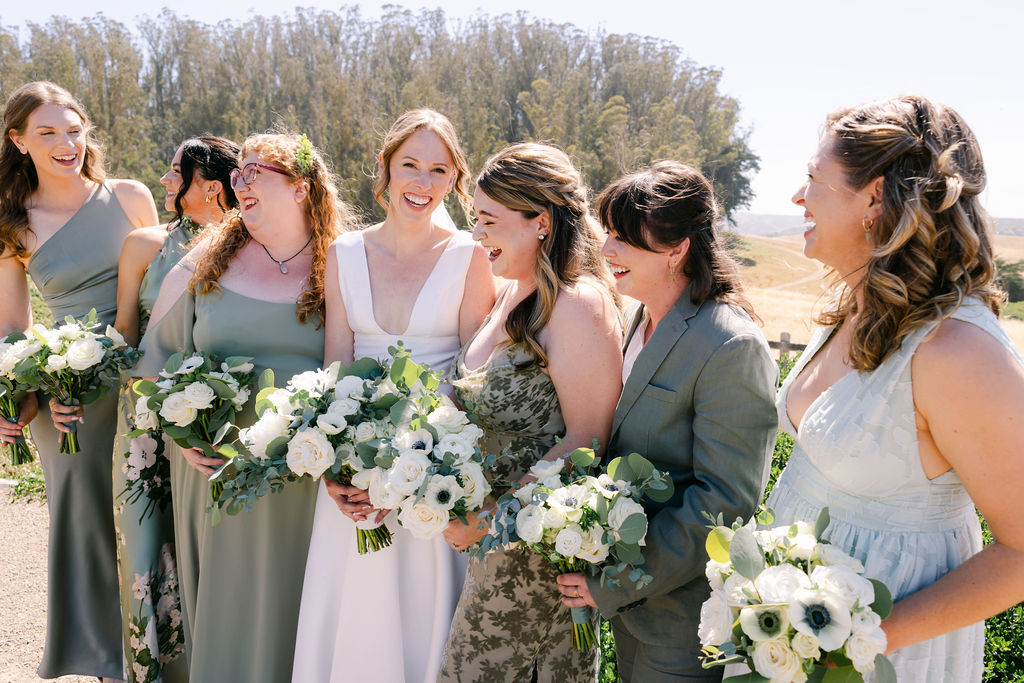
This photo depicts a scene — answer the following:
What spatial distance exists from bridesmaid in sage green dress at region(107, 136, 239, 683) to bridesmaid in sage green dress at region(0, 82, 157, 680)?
387 mm

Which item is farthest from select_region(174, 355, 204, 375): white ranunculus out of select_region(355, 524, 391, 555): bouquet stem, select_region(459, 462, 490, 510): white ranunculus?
select_region(459, 462, 490, 510): white ranunculus

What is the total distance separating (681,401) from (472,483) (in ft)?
2.51

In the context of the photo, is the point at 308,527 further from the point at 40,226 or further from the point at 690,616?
the point at 40,226

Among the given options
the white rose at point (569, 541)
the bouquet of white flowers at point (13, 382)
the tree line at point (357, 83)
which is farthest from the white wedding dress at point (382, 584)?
the tree line at point (357, 83)

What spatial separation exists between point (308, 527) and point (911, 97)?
3187mm

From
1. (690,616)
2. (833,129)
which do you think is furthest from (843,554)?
(833,129)

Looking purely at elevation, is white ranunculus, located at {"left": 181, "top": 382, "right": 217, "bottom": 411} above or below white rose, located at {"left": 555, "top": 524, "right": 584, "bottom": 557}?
below

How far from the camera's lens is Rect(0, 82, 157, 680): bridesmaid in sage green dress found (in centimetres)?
458

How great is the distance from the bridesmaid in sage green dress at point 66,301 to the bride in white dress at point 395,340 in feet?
5.93

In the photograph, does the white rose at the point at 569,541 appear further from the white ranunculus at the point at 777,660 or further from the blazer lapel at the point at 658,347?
the white ranunculus at the point at 777,660

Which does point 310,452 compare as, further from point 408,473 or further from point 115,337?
point 115,337

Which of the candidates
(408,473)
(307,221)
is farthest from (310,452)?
(307,221)

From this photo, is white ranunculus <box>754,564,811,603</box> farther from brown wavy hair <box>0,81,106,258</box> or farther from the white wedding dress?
brown wavy hair <box>0,81,106,258</box>

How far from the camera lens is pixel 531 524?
2293mm
